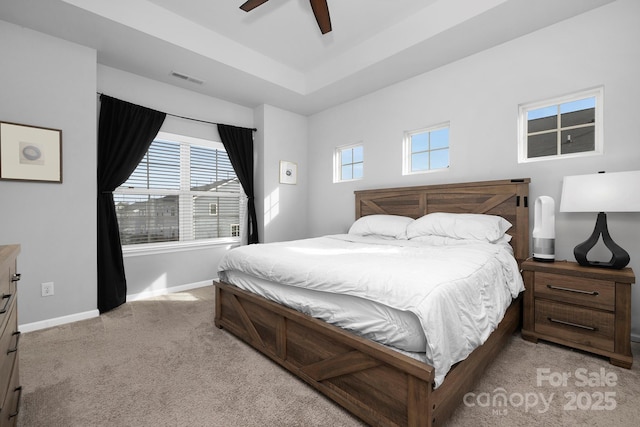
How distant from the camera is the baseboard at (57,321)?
8.37ft

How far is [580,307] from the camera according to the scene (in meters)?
2.04

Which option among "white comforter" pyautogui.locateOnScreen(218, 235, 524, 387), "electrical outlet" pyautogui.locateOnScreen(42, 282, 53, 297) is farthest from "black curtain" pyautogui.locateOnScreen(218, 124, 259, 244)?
"electrical outlet" pyautogui.locateOnScreen(42, 282, 53, 297)

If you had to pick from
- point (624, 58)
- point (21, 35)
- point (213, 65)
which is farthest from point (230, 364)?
point (624, 58)

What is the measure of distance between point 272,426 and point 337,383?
14.9 inches

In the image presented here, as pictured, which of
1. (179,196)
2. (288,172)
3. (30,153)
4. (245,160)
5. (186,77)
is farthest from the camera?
(288,172)

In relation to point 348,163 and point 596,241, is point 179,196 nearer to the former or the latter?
point 348,163

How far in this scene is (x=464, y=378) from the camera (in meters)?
1.46

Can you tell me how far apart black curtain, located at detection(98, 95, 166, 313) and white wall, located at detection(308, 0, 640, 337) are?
2810mm

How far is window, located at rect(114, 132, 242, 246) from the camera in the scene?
3.50m

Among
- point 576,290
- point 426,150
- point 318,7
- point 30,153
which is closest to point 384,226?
point 426,150

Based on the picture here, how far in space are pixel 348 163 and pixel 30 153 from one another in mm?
3613

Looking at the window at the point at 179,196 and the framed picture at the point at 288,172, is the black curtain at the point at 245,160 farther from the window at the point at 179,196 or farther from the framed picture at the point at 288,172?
the framed picture at the point at 288,172

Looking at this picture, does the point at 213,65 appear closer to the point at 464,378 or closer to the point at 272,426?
the point at 272,426

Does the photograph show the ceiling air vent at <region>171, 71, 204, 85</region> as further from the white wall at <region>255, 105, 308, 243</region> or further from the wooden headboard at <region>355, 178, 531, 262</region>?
the wooden headboard at <region>355, 178, 531, 262</region>
